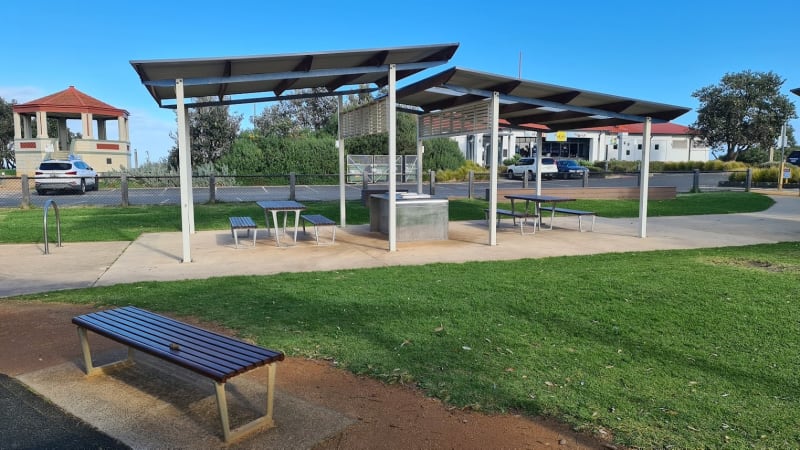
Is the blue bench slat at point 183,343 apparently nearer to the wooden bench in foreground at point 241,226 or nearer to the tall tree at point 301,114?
the wooden bench in foreground at point 241,226

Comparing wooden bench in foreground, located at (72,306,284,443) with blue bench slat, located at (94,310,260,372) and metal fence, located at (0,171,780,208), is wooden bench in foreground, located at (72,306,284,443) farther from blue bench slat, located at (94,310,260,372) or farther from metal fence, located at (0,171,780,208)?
metal fence, located at (0,171,780,208)

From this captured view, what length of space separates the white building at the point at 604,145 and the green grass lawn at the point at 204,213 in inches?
1118

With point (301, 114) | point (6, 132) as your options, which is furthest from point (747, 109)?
point (6, 132)

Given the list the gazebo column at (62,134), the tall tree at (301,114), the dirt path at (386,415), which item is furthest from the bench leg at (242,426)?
the tall tree at (301,114)

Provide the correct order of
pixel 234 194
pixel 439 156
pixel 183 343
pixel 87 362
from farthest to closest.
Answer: pixel 439 156
pixel 234 194
pixel 87 362
pixel 183 343

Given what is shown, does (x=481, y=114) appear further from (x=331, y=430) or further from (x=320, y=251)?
(x=331, y=430)

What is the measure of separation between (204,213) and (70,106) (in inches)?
970

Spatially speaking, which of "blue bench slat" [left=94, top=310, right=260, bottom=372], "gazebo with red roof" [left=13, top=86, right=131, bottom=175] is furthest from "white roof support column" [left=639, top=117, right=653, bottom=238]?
"gazebo with red roof" [left=13, top=86, right=131, bottom=175]

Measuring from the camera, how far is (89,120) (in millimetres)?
34656

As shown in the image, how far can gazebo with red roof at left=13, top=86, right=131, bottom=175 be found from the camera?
1307 inches

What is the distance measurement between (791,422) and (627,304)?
249 centimetres

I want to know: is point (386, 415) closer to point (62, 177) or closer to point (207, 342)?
point (207, 342)

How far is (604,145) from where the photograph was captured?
54.5m

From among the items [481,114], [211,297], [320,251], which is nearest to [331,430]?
[211,297]
